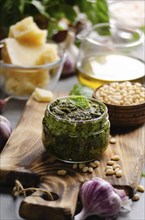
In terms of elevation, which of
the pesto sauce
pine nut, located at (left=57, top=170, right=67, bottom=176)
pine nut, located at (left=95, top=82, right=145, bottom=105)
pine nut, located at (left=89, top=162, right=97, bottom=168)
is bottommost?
pine nut, located at (left=89, top=162, right=97, bottom=168)

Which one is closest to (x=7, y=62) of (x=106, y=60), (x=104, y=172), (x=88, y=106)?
(x=106, y=60)

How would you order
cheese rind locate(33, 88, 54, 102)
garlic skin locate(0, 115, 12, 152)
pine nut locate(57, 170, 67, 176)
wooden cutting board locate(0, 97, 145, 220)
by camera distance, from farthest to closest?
cheese rind locate(33, 88, 54, 102) → garlic skin locate(0, 115, 12, 152) → pine nut locate(57, 170, 67, 176) → wooden cutting board locate(0, 97, 145, 220)

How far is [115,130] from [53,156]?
0.21 m

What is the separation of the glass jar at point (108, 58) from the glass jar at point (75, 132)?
36 cm

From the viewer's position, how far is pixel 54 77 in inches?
66.5

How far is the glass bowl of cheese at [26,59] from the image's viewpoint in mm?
1619

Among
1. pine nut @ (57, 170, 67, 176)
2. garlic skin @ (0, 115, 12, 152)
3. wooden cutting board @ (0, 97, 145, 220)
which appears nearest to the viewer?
wooden cutting board @ (0, 97, 145, 220)

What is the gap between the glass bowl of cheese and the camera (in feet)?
5.31

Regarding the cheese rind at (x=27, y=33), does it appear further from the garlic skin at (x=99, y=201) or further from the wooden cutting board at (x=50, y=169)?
the garlic skin at (x=99, y=201)

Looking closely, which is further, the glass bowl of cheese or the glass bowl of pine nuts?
the glass bowl of cheese

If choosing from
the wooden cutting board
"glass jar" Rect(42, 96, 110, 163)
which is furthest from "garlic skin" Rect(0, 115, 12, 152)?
"glass jar" Rect(42, 96, 110, 163)

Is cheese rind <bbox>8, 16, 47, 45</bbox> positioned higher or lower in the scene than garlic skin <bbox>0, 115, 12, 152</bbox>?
higher

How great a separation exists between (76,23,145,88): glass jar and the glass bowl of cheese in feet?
0.33

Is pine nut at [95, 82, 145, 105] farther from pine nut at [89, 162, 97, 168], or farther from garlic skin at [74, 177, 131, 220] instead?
garlic skin at [74, 177, 131, 220]
